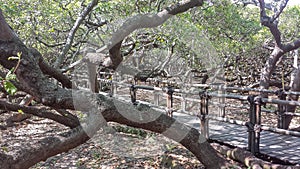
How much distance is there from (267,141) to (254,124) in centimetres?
67

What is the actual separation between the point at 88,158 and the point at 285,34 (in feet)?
29.8

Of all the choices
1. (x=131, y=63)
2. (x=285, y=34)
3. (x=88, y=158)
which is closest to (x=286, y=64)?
(x=285, y=34)

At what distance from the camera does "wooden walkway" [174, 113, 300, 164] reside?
3.66 meters

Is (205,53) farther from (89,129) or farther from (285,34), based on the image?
(89,129)

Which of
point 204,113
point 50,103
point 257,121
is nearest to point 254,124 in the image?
point 257,121

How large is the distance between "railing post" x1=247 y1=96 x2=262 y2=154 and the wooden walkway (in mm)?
142

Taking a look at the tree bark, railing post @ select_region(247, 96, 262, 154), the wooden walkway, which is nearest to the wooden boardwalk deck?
the wooden walkway

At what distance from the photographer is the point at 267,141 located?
4250 mm

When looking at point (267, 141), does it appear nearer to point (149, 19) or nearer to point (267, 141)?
point (267, 141)

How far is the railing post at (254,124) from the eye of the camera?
12.2 ft

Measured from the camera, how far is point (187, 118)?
20.2ft

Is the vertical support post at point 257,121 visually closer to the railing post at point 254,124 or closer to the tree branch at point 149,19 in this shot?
the railing post at point 254,124

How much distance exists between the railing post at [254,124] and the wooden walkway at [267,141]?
14 centimetres

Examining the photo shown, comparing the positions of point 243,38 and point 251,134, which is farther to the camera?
point 243,38
